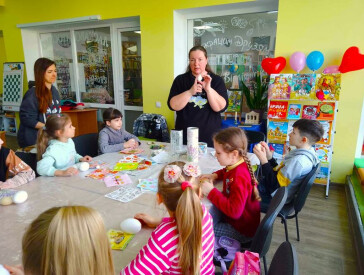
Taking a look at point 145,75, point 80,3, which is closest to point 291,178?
point 145,75

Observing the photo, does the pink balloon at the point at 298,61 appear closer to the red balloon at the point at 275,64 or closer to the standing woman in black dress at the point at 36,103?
the red balloon at the point at 275,64

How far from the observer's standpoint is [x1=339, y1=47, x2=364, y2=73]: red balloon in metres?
2.62

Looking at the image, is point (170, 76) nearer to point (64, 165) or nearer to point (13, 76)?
point (64, 165)

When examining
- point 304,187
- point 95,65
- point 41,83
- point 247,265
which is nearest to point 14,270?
point 247,265

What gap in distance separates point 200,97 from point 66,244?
5.78 ft

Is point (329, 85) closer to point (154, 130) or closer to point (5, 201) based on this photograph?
point (154, 130)

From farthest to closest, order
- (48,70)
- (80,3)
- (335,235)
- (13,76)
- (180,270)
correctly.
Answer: (13,76)
(80,3)
(48,70)
(335,235)
(180,270)

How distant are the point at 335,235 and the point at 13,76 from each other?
6005 millimetres

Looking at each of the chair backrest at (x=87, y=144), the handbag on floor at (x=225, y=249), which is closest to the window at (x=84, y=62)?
the chair backrest at (x=87, y=144)

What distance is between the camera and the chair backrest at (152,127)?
3.68m

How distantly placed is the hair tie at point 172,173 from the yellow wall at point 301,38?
2726mm

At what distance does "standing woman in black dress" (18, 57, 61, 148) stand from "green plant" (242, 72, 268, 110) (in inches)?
91.7

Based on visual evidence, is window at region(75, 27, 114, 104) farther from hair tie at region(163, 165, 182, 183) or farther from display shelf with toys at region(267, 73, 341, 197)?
hair tie at region(163, 165, 182, 183)

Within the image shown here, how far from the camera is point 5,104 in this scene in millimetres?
5586
